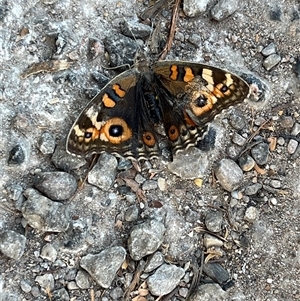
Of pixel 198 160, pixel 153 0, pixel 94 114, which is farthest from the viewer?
pixel 153 0

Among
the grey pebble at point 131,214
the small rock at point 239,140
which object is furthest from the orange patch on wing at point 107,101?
the small rock at point 239,140

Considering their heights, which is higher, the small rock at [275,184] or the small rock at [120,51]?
the small rock at [120,51]

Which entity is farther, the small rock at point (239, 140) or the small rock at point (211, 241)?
the small rock at point (239, 140)

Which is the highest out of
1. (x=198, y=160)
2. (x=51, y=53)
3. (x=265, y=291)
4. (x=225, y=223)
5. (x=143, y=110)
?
(x=51, y=53)

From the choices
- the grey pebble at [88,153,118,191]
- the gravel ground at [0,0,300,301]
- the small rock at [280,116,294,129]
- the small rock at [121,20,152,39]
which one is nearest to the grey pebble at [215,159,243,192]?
the gravel ground at [0,0,300,301]

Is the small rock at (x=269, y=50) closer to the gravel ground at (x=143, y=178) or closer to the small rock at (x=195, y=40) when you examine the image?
the gravel ground at (x=143, y=178)

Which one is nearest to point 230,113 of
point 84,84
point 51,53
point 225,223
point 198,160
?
point 198,160

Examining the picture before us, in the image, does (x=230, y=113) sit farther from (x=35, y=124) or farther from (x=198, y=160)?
(x=35, y=124)
